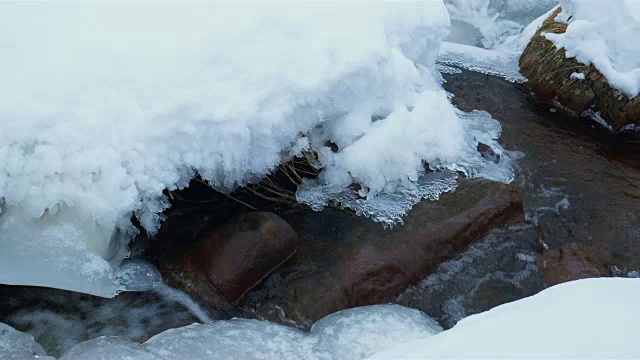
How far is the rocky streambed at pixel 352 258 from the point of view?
2738mm

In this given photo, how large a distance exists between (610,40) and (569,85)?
509 mm

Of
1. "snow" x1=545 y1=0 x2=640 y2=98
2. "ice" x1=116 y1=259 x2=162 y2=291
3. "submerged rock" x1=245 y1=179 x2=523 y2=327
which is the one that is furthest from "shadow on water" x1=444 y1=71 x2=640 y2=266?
"ice" x1=116 y1=259 x2=162 y2=291

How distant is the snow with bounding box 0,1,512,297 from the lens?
8.47ft

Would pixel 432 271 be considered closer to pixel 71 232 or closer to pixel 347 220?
pixel 347 220

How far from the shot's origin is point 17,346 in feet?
8.09

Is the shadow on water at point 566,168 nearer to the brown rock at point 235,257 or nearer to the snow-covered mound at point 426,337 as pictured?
the snow-covered mound at point 426,337

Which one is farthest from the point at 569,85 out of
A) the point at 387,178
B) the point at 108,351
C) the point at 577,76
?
the point at 108,351

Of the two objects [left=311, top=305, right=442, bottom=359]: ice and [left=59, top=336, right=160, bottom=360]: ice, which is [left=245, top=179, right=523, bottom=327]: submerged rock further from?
[left=59, top=336, right=160, bottom=360]: ice

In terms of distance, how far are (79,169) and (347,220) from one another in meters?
1.47

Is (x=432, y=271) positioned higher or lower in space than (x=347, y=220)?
lower

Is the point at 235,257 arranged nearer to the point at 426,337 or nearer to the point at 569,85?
the point at 426,337

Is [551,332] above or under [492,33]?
under

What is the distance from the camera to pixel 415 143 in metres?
3.42

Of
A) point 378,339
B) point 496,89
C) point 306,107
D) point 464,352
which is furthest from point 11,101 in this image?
point 496,89
